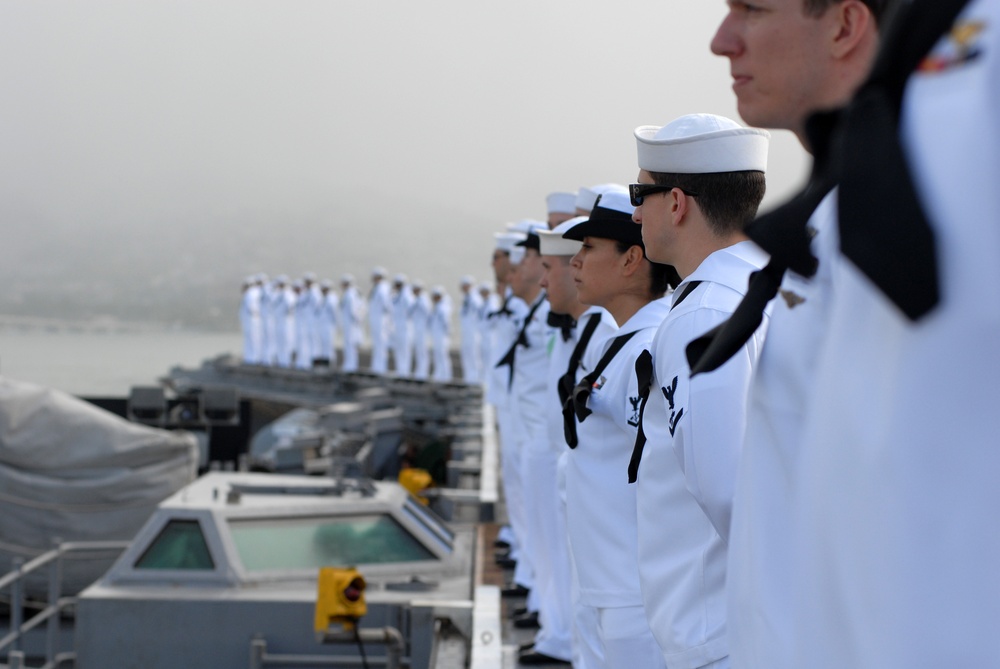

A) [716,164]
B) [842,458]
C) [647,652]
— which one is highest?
[716,164]

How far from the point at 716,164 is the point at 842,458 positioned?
1.68 m

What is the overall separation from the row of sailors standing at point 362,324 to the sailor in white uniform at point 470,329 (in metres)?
0.02

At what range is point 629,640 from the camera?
3039mm

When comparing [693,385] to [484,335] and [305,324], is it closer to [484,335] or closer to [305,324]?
[484,335]

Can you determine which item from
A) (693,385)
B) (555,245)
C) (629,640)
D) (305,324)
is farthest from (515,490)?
(305,324)

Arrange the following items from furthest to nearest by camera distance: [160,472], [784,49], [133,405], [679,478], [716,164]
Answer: [133,405] < [160,472] < [716,164] < [679,478] < [784,49]

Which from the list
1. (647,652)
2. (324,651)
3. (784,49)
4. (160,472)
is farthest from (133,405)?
(784,49)

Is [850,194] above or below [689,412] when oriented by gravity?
above

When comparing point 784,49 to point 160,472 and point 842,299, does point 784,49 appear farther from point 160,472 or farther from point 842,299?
point 160,472

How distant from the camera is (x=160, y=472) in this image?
8836 mm

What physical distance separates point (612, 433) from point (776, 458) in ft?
7.19

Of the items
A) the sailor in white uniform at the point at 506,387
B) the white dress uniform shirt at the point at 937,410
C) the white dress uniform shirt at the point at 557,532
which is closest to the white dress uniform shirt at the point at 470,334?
the sailor in white uniform at the point at 506,387

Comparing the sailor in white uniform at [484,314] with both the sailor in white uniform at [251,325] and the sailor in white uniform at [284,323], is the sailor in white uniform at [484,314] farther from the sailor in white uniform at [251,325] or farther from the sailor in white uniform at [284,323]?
the sailor in white uniform at [251,325]

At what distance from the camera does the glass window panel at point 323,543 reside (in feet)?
20.5
